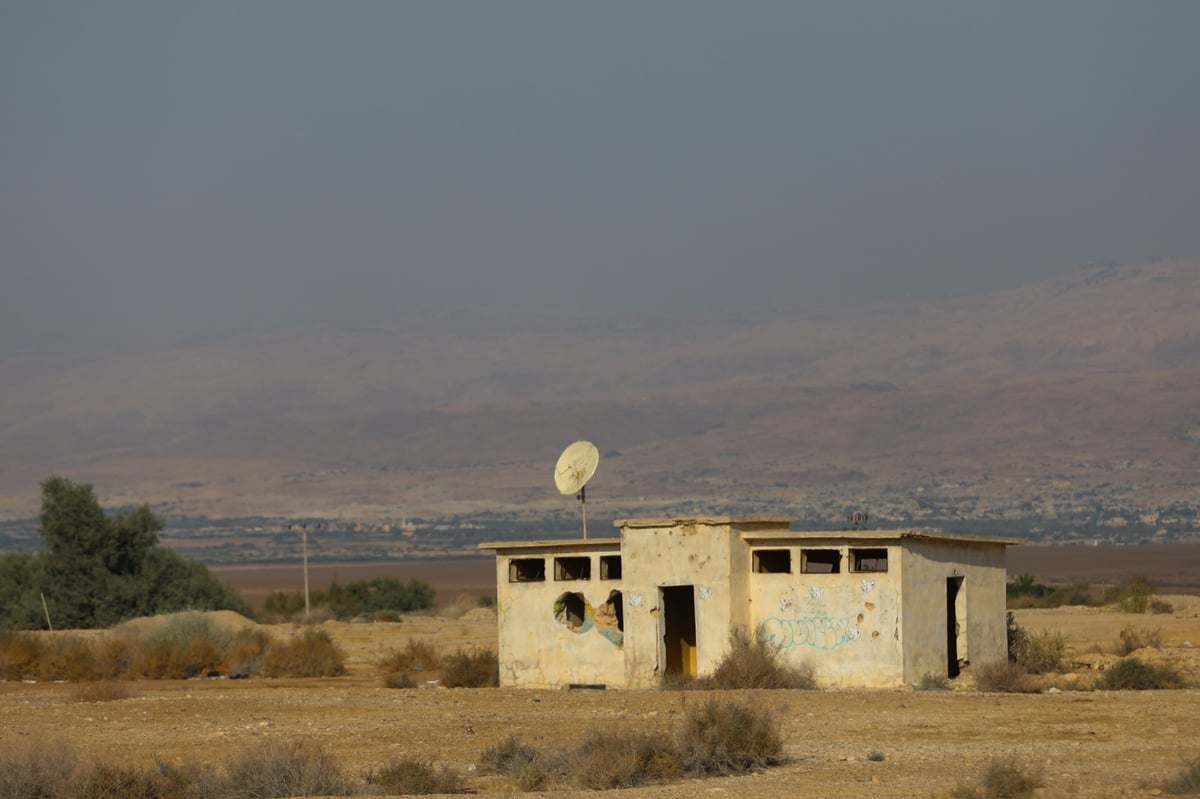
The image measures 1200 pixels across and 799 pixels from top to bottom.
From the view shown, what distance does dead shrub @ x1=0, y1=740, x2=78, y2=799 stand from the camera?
1691 centimetres

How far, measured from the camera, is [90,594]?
174 ft

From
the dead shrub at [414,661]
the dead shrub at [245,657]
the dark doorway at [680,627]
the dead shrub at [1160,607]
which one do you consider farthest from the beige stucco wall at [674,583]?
the dead shrub at [1160,607]

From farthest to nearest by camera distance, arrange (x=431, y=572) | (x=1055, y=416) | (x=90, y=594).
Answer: (x=1055, y=416) < (x=431, y=572) < (x=90, y=594)

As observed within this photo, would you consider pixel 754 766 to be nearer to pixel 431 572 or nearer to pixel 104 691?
pixel 104 691

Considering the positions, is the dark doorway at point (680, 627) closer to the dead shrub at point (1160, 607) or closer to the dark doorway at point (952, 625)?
the dark doorway at point (952, 625)

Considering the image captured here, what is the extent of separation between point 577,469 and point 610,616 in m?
3.08

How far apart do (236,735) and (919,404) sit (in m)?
179

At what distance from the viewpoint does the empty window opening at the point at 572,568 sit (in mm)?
30625

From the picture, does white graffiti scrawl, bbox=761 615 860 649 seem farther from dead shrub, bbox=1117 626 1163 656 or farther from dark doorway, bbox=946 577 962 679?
dead shrub, bbox=1117 626 1163 656

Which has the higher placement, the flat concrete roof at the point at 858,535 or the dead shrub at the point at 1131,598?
the flat concrete roof at the point at 858,535

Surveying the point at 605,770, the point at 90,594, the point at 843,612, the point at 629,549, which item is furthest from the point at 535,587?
the point at 90,594

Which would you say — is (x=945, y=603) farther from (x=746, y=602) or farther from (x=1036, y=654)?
(x=1036, y=654)

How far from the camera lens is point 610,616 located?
3005 cm

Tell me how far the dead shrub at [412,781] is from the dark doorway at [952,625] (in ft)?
42.1
